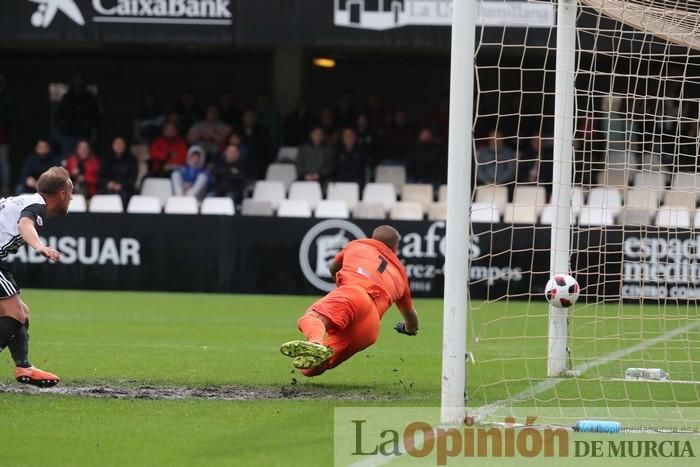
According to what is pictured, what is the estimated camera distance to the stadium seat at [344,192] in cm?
2147

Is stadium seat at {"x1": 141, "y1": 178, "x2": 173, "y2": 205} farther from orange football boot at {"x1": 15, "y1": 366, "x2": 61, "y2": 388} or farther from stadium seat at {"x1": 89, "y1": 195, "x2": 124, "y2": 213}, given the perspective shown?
orange football boot at {"x1": 15, "y1": 366, "x2": 61, "y2": 388}

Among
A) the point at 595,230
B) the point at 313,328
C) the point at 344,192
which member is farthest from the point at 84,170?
the point at 313,328

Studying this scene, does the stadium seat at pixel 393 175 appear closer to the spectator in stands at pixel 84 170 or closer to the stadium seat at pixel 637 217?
the stadium seat at pixel 637 217

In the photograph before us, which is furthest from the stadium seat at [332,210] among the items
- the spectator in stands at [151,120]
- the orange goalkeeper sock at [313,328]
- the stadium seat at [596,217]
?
the orange goalkeeper sock at [313,328]

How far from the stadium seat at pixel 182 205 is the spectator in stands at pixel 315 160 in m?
2.43

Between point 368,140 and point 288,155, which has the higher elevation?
point 368,140

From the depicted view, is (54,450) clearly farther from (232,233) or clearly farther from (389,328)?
(232,233)

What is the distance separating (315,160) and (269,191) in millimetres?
1297

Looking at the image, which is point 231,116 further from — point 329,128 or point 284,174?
point 284,174

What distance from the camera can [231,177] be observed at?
21562mm

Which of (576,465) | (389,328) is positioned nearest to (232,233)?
(389,328)

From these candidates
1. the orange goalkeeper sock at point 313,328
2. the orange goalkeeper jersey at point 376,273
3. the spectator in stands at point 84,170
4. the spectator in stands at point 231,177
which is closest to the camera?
the orange goalkeeper sock at point 313,328

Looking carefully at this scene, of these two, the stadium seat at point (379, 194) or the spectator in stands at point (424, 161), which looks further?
the spectator in stands at point (424, 161)

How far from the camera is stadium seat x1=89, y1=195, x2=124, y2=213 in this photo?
20.7 metres
